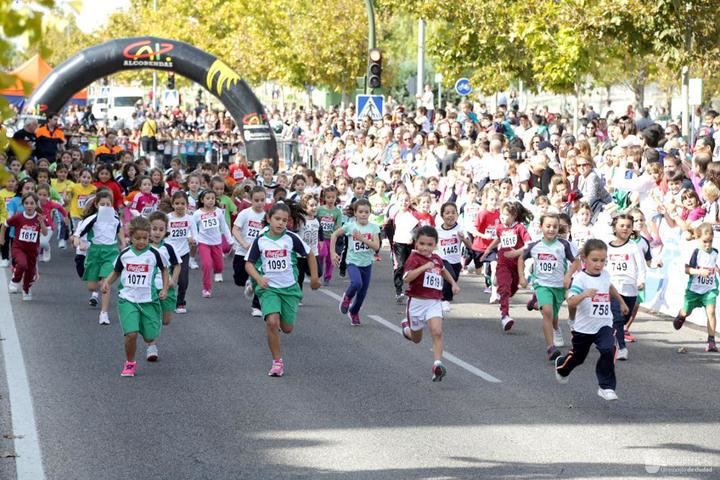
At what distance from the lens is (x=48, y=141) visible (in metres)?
29.3

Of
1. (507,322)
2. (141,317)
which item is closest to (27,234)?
(141,317)

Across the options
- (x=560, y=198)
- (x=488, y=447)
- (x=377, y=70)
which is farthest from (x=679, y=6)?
(x=488, y=447)

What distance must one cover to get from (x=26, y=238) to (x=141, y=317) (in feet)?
16.6

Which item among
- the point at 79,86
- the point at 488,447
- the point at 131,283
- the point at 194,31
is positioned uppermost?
the point at 194,31

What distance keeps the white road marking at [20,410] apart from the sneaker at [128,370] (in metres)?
0.79

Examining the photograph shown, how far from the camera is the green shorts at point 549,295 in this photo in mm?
12734

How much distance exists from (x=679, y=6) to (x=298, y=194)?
7.05m

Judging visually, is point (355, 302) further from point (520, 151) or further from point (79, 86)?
point (79, 86)

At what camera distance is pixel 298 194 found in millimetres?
19094

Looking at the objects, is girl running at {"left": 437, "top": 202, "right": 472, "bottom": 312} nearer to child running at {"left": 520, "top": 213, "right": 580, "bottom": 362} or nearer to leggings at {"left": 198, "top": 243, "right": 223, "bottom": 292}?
child running at {"left": 520, "top": 213, "right": 580, "bottom": 362}

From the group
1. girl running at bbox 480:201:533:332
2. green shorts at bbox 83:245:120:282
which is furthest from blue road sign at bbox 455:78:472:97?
green shorts at bbox 83:245:120:282

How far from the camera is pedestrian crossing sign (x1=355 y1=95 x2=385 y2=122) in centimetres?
2955

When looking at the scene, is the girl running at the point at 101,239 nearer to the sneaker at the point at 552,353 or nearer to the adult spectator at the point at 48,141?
the sneaker at the point at 552,353

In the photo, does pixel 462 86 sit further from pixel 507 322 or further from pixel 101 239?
pixel 507 322
